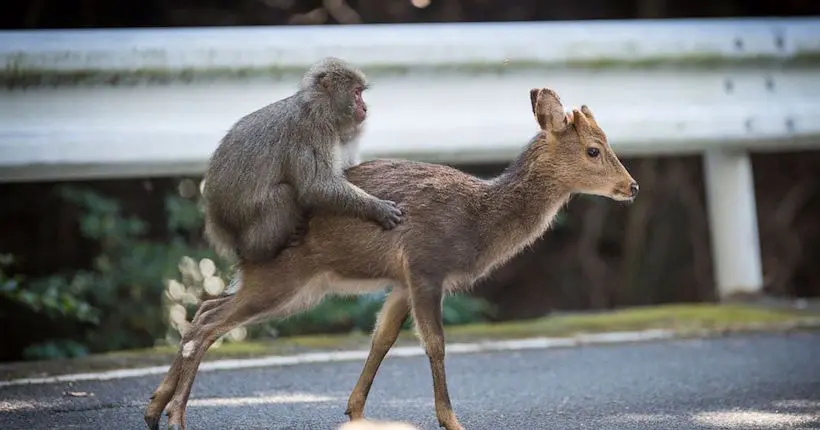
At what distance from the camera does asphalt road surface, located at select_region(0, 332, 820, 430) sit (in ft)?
15.4

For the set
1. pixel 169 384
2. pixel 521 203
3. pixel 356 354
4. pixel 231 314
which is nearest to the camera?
pixel 169 384

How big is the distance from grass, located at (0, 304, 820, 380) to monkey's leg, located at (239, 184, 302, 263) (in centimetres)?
138

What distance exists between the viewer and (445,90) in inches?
275

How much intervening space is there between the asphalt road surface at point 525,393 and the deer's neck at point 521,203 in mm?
646

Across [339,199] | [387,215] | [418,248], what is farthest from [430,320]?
[339,199]

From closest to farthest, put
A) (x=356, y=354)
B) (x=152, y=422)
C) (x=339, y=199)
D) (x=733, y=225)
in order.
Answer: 1. (x=152, y=422)
2. (x=339, y=199)
3. (x=356, y=354)
4. (x=733, y=225)

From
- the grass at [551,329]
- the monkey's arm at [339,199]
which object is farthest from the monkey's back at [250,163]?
the grass at [551,329]

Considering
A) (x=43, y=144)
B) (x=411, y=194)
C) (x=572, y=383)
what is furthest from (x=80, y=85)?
(x=572, y=383)

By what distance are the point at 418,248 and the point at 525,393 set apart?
0.93 m

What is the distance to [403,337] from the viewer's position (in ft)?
22.3

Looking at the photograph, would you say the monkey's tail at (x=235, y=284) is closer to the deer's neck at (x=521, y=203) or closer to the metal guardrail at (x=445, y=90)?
the deer's neck at (x=521, y=203)

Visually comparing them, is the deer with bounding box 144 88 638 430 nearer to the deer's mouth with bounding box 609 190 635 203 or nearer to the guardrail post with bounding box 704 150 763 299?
the deer's mouth with bounding box 609 190 635 203

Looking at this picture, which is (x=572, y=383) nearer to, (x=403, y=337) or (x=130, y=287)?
(x=403, y=337)

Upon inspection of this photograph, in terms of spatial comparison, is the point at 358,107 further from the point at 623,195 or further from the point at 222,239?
the point at 623,195
